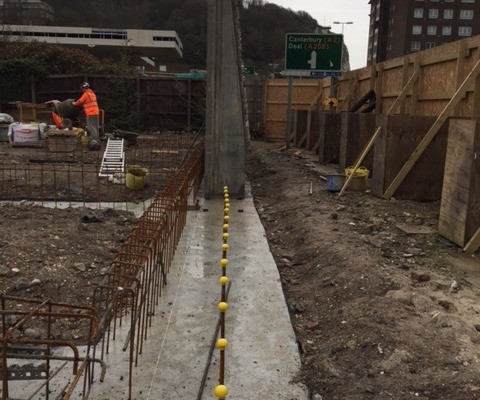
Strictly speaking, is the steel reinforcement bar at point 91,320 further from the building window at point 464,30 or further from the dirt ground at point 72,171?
the building window at point 464,30

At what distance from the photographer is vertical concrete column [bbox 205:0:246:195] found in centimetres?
1120

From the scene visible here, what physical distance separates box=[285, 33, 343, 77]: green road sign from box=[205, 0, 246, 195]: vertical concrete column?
321 inches

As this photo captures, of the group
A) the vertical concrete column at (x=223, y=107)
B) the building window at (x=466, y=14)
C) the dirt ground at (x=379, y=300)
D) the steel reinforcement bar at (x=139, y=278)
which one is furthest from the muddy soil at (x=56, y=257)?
the building window at (x=466, y=14)

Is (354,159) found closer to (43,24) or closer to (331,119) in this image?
(331,119)

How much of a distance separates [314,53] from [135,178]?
1005cm

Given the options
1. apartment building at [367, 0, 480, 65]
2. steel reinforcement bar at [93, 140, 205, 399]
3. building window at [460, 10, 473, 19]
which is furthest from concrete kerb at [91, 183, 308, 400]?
building window at [460, 10, 473, 19]

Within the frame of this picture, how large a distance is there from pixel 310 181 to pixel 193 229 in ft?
14.1

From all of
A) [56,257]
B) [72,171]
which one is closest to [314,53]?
[72,171]

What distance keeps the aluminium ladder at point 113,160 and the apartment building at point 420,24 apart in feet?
222

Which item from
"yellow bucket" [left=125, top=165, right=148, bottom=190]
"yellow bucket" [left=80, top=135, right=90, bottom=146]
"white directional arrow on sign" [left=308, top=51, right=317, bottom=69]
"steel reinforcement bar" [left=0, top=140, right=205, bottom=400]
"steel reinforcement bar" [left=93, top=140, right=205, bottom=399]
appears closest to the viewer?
"steel reinforcement bar" [left=0, top=140, right=205, bottom=400]

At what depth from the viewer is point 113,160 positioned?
1421 cm

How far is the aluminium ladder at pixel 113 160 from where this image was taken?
43.2 feet

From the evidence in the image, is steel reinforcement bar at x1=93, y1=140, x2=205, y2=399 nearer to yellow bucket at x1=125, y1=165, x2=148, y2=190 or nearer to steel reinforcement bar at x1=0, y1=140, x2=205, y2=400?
steel reinforcement bar at x1=0, y1=140, x2=205, y2=400

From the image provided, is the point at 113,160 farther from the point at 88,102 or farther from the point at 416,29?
the point at 416,29
